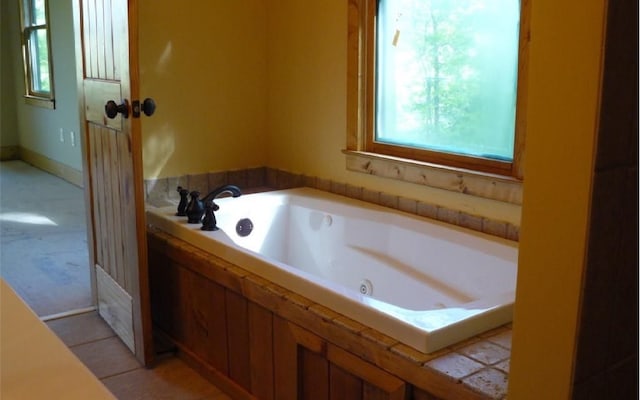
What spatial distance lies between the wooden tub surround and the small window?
430 cm

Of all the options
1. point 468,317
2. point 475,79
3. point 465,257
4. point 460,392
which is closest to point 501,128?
point 475,79

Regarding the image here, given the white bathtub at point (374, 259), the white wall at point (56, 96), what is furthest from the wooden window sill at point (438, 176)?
the white wall at point (56, 96)

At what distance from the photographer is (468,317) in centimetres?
168

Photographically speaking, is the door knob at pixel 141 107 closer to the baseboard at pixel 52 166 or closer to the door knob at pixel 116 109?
the door knob at pixel 116 109

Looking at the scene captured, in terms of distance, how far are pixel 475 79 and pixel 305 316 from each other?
1205mm

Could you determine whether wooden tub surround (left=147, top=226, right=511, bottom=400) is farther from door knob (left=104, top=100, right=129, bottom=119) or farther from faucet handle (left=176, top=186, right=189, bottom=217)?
door knob (left=104, top=100, right=129, bottom=119)

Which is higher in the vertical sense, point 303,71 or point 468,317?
point 303,71

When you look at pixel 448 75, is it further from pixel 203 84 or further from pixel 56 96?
pixel 56 96

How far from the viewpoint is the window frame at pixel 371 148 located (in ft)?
8.41

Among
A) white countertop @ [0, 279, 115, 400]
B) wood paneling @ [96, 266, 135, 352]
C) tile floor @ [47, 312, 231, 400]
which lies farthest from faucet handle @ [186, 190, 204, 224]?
white countertop @ [0, 279, 115, 400]

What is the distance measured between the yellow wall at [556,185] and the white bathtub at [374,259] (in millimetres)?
540

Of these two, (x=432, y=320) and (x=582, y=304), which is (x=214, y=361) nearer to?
(x=432, y=320)

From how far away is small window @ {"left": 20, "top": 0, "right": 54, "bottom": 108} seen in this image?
6395mm

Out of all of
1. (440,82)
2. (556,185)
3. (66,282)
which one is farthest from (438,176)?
(66,282)
